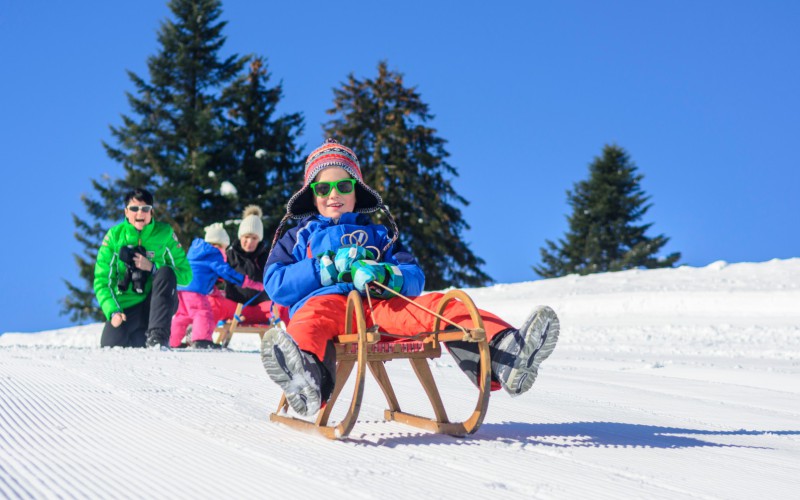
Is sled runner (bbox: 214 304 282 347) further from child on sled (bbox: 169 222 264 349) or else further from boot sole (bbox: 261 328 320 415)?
boot sole (bbox: 261 328 320 415)

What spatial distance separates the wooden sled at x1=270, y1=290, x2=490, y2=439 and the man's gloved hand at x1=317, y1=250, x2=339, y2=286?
209mm

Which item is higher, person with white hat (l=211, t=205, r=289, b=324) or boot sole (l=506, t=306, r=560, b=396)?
person with white hat (l=211, t=205, r=289, b=324)

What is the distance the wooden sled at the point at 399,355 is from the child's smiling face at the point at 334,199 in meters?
0.70

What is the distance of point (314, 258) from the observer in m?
3.35

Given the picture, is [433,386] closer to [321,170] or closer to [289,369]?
[289,369]

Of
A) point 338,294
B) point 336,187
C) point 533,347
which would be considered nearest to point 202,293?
point 336,187

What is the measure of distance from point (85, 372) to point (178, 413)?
1782 mm

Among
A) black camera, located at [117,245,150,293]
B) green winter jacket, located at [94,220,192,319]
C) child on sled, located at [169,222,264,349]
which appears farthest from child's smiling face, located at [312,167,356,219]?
child on sled, located at [169,222,264,349]

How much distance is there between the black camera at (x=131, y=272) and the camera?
25.0 feet

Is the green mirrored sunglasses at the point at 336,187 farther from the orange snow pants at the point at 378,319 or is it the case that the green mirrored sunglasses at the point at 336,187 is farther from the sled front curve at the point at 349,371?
the sled front curve at the point at 349,371

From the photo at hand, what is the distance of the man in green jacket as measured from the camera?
758 cm

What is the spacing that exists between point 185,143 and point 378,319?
982 inches

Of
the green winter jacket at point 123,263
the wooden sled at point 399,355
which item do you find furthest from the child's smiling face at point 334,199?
the green winter jacket at point 123,263

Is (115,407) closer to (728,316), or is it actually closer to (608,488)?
(608,488)
